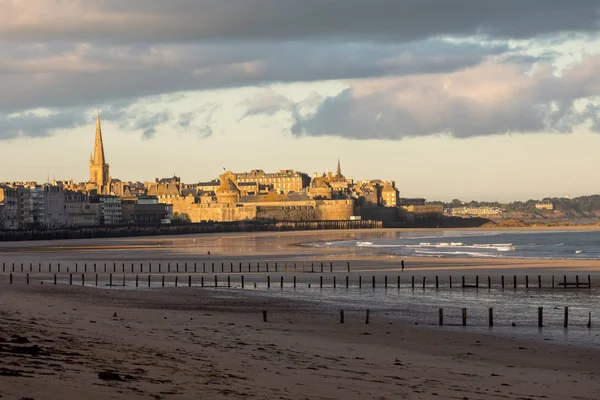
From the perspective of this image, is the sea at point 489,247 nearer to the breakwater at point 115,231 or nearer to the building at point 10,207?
the breakwater at point 115,231

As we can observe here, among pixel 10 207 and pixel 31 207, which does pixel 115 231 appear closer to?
pixel 10 207

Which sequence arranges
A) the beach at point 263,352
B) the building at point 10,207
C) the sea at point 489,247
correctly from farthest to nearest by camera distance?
the building at point 10,207, the sea at point 489,247, the beach at point 263,352

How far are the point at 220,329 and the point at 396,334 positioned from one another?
4565mm

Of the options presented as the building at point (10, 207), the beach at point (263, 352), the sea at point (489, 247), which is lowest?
the sea at point (489, 247)

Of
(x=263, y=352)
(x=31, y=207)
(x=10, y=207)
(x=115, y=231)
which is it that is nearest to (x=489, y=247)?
(x=263, y=352)

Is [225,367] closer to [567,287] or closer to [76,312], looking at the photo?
[76,312]

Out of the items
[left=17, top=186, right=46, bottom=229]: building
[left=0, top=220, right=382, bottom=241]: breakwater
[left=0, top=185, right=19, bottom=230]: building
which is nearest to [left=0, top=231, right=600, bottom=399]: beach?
[left=0, top=220, right=382, bottom=241]: breakwater

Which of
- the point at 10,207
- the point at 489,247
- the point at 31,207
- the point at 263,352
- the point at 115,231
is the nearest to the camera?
the point at 263,352

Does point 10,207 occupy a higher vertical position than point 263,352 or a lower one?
higher

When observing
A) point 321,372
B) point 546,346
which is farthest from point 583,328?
point 321,372

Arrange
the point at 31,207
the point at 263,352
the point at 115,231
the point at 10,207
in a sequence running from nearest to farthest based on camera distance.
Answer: the point at 263,352
the point at 115,231
the point at 10,207
the point at 31,207

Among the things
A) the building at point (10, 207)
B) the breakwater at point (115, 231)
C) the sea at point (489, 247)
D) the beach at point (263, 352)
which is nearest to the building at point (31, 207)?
the building at point (10, 207)

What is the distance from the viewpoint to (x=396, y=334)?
25.0m

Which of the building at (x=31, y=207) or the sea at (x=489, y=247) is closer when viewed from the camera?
the sea at (x=489, y=247)
